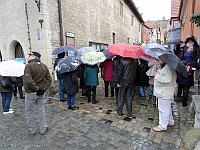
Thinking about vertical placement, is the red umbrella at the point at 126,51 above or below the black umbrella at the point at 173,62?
above

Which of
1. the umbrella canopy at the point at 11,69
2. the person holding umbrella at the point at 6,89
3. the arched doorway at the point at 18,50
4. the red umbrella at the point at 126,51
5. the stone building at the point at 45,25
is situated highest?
the stone building at the point at 45,25

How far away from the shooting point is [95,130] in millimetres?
3893

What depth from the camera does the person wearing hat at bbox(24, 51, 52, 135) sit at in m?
3.53

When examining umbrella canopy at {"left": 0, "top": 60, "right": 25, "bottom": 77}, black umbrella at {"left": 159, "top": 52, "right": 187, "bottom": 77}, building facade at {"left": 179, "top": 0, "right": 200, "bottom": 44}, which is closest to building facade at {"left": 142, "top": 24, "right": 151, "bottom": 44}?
building facade at {"left": 179, "top": 0, "right": 200, "bottom": 44}

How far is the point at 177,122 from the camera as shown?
4.12 m

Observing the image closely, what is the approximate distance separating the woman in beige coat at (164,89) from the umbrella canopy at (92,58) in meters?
2.10

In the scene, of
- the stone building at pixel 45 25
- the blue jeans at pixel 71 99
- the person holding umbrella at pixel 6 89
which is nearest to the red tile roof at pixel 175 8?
the stone building at pixel 45 25

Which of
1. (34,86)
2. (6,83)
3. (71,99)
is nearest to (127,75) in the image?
(71,99)

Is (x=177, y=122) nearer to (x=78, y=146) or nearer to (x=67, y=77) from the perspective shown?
(x=78, y=146)

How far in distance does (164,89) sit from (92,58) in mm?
2433

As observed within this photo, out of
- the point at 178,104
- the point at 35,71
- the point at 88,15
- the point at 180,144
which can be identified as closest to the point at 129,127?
the point at 180,144

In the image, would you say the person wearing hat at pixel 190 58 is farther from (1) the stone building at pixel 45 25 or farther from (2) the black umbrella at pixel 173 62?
(1) the stone building at pixel 45 25

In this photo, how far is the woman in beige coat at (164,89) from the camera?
351cm

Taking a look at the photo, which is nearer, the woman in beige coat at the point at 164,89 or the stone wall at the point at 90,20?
the woman in beige coat at the point at 164,89
